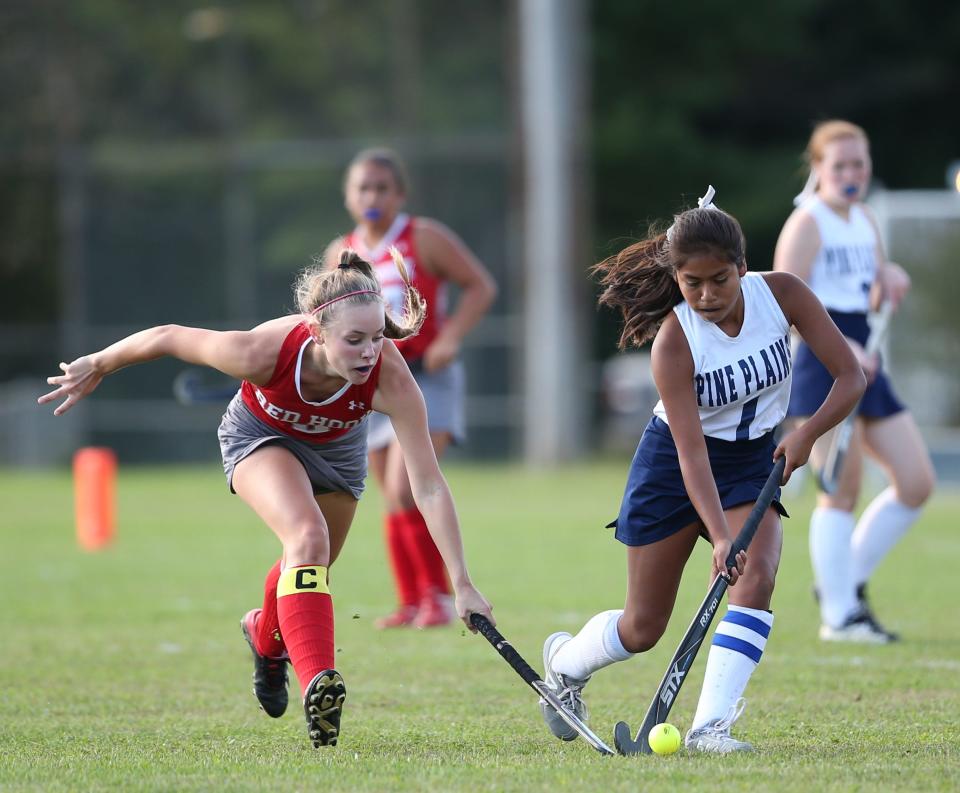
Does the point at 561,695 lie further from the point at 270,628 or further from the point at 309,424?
the point at 309,424

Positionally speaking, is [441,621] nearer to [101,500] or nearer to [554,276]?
[101,500]

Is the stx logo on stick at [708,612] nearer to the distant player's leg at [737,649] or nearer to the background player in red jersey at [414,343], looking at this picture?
the distant player's leg at [737,649]

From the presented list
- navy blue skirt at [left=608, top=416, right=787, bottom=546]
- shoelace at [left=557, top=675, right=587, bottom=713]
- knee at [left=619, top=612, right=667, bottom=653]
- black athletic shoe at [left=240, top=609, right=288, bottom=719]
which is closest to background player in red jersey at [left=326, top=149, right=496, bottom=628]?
black athletic shoe at [left=240, top=609, right=288, bottom=719]

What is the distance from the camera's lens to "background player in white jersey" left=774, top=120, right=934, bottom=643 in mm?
6230

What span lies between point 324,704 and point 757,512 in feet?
3.99

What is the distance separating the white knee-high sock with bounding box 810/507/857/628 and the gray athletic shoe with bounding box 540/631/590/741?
188cm

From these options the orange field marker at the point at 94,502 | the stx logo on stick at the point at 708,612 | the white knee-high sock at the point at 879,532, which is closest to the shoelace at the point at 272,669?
the stx logo on stick at the point at 708,612


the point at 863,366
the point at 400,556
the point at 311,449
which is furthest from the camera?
the point at 400,556

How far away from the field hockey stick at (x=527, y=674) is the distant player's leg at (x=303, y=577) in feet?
1.32

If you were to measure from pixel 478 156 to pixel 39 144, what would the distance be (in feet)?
19.0

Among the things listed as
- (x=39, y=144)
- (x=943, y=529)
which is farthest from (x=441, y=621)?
(x=39, y=144)

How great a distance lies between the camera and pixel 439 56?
63.8 ft

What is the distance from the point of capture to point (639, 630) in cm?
439


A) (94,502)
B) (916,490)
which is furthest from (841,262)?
(94,502)
